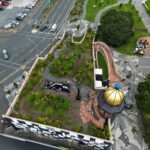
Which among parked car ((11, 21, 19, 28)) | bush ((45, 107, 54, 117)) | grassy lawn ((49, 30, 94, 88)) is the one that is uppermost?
parked car ((11, 21, 19, 28))

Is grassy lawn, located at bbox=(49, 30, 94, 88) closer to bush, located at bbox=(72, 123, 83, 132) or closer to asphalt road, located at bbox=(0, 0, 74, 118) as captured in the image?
bush, located at bbox=(72, 123, 83, 132)

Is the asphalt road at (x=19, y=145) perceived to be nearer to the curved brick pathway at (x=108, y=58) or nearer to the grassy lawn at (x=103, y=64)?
the grassy lawn at (x=103, y=64)

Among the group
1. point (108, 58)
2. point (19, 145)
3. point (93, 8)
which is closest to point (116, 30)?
point (108, 58)

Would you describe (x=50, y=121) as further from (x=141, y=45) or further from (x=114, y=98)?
(x=141, y=45)

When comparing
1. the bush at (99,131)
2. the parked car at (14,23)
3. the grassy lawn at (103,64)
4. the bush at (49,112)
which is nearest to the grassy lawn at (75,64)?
the grassy lawn at (103,64)

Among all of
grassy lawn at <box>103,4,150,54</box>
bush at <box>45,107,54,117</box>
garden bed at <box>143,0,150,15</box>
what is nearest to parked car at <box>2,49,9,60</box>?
bush at <box>45,107,54,117</box>
